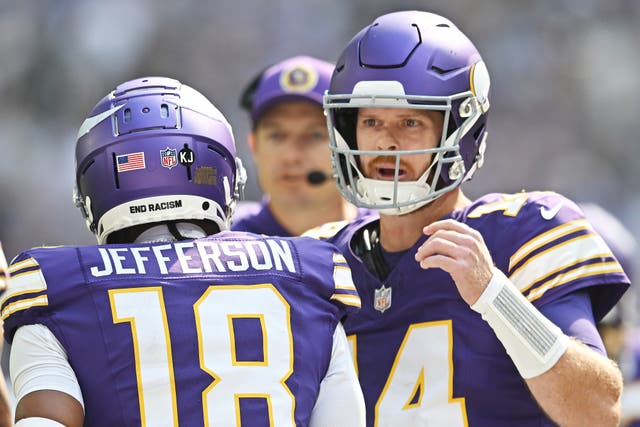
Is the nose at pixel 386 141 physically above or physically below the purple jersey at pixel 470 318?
above

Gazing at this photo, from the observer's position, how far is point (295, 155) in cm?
478

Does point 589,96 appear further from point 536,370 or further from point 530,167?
point 536,370

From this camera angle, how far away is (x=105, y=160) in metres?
2.38

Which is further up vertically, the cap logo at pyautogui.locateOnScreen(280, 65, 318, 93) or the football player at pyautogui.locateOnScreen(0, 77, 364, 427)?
the cap logo at pyautogui.locateOnScreen(280, 65, 318, 93)

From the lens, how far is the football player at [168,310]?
2137 mm

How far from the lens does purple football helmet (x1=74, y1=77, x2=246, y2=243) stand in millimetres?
2359

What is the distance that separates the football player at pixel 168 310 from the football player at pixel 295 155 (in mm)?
2321

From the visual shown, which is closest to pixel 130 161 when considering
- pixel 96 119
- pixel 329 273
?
pixel 96 119

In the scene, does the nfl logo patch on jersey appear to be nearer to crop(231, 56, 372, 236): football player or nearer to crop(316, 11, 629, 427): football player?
crop(316, 11, 629, 427): football player

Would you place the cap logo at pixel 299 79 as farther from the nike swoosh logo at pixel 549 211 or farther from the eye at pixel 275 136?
the nike swoosh logo at pixel 549 211

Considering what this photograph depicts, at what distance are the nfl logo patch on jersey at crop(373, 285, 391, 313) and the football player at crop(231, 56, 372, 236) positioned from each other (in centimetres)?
179

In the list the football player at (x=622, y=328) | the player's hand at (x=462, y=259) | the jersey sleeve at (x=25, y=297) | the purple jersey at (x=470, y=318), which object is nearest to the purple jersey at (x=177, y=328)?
the jersey sleeve at (x=25, y=297)

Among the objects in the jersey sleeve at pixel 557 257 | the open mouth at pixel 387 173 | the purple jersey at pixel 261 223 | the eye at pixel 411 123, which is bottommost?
the purple jersey at pixel 261 223

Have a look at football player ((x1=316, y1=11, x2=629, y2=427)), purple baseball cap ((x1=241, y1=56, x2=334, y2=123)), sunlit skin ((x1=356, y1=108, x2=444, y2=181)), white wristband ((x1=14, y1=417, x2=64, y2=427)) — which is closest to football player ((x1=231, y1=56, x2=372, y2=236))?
purple baseball cap ((x1=241, y1=56, x2=334, y2=123))
